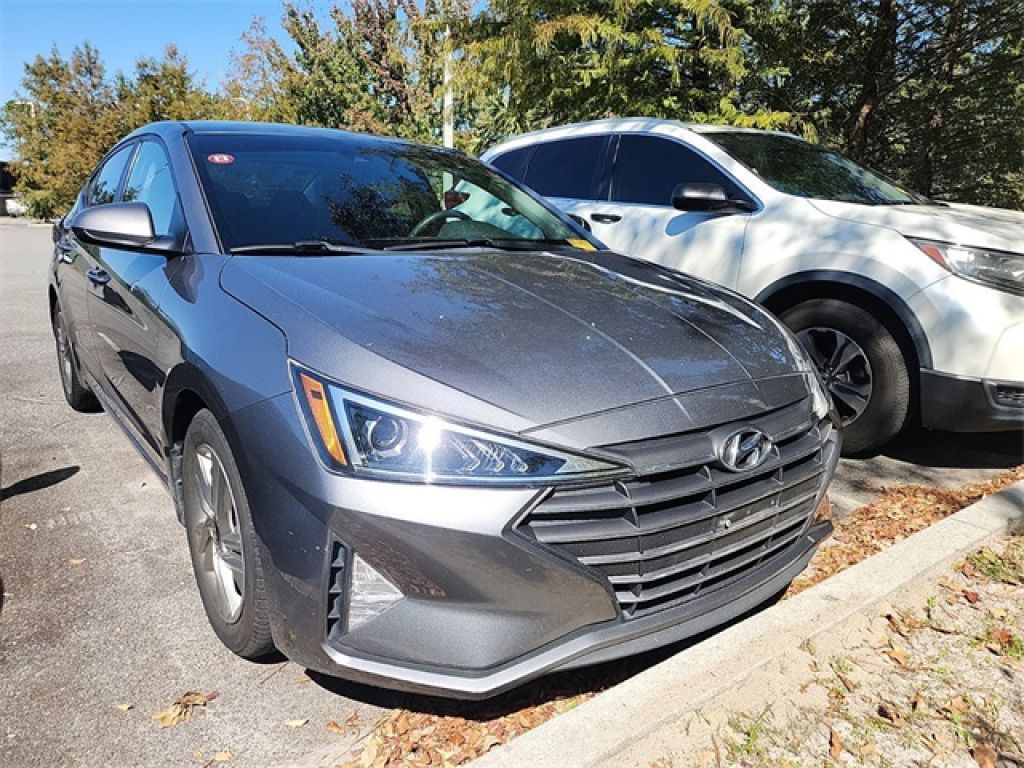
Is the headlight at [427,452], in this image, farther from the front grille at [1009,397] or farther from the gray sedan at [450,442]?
the front grille at [1009,397]

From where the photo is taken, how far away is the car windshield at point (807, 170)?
461 centimetres

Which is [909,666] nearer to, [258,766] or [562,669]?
[562,669]

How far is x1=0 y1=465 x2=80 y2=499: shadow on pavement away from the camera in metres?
3.62

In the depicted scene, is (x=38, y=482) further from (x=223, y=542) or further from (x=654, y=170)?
(x=654, y=170)

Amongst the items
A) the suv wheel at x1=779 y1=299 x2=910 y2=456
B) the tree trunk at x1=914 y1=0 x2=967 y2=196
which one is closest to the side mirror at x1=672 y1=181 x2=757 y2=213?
the suv wheel at x1=779 y1=299 x2=910 y2=456

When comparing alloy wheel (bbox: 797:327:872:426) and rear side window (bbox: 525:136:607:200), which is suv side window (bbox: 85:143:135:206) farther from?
alloy wheel (bbox: 797:327:872:426)

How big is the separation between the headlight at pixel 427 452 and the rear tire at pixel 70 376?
3415 mm

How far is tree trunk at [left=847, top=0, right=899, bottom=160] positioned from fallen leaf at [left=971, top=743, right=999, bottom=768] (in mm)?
11365

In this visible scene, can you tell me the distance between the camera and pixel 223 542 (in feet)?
7.28

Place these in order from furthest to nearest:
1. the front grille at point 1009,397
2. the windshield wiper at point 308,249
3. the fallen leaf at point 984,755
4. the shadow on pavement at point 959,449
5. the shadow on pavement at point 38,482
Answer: the shadow on pavement at point 959,449
the shadow on pavement at point 38,482
the front grille at point 1009,397
the windshield wiper at point 308,249
the fallen leaf at point 984,755

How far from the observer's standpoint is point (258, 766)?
1936mm

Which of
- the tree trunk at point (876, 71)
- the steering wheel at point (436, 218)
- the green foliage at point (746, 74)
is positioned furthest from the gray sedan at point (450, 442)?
the tree trunk at point (876, 71)

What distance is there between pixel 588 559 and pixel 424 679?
0.46 meters

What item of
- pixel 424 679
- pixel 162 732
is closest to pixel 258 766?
pixel 162 732
